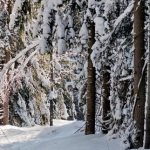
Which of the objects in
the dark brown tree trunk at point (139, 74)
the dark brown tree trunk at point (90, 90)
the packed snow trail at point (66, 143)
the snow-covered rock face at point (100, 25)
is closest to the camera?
the dark brown tree trunk at point (139, 74)

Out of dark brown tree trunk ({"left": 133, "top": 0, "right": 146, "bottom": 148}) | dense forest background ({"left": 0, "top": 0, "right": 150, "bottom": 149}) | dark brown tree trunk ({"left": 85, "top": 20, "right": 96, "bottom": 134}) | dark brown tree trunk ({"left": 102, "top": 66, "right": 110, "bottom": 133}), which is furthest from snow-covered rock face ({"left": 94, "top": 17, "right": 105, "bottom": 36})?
dark brown tree trunk ({"left": 102, "top": 66, "right": 110, "bottom": 133})

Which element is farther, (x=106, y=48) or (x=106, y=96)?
(x=106, y=96)

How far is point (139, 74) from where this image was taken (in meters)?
8.43

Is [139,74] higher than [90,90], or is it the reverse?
[139,74]

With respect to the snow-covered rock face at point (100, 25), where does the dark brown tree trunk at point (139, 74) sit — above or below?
below

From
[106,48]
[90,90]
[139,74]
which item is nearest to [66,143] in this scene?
[90,90]

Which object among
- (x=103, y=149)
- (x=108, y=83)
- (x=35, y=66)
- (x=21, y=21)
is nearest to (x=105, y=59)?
(x=108, y=83)

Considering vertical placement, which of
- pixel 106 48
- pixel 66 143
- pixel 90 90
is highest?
pixel 106 48

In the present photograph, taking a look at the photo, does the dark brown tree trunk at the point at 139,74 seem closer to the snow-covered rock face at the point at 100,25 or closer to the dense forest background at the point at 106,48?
the dense forest background at the point at 106,48

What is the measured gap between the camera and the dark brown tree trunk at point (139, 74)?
8375 millimetres

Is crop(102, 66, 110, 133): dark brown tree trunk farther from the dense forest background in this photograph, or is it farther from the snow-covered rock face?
the snow-covered rock face

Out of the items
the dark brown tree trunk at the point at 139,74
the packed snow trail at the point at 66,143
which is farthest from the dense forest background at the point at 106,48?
the packed snow trail at the point at 66,143

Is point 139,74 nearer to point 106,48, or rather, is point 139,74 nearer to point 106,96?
point 106,48

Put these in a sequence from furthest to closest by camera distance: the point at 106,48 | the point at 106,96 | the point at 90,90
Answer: the point at 90,90 < the point at 106,96 < the point at 106,48
